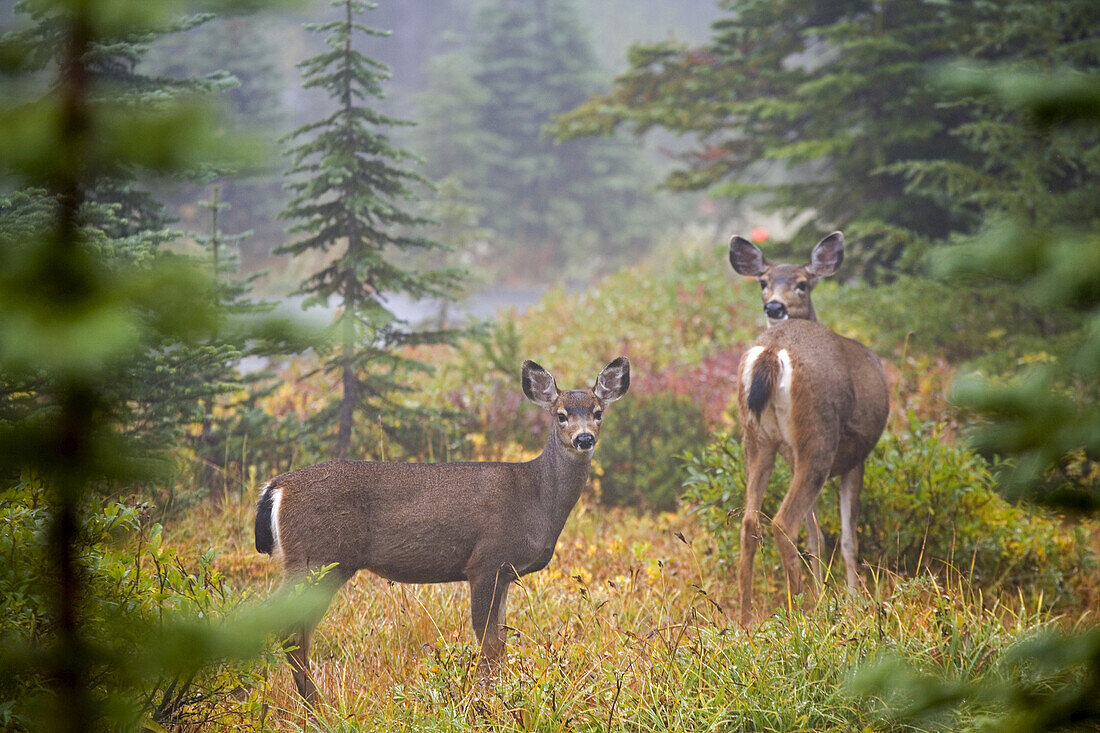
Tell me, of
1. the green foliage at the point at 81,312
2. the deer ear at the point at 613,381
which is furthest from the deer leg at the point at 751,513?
the green foliage at the point at 81,312

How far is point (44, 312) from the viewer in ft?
5.50

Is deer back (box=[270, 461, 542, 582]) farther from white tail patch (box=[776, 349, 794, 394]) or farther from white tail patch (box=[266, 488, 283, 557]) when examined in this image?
white tail patch (box=[776, 349, 794, 394])

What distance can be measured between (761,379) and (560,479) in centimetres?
133

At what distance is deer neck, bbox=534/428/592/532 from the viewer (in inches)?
199

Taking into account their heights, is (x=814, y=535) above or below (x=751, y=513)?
below

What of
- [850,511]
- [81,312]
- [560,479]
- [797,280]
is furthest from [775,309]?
[81,312]

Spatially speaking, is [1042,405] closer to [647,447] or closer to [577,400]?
[577,400]

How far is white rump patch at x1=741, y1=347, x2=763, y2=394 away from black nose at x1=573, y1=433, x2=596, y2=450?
1.20m

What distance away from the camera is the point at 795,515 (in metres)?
5.35

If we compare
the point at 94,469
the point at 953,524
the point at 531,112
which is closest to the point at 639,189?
the point at 531,112

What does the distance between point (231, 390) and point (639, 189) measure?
25371 mm

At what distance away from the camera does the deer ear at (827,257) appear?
21.1ft

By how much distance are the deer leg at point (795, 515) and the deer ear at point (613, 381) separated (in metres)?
1.11

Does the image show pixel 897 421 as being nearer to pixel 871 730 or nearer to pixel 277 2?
pixel 871 730
